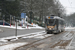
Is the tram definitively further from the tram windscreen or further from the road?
the road

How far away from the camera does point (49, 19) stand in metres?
32.8

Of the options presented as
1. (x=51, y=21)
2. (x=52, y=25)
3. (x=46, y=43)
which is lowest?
(x=46, y=43)

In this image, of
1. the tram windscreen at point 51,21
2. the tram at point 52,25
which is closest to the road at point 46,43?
the tram at point 52,25

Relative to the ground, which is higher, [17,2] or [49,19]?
[17,2]

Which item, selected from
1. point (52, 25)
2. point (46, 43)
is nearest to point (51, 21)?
point (52, 25)

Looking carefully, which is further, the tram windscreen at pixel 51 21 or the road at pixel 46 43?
the tram windscreen at pixel 51 21

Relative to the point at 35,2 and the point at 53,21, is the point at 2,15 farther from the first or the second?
the point at 53,21

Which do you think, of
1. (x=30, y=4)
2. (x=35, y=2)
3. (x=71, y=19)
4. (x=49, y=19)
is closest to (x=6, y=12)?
(x=30, y=4)

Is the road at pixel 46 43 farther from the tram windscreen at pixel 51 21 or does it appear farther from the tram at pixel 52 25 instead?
the tram windscreen at pixel 51 21

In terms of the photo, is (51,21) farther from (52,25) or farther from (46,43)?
(46,43)

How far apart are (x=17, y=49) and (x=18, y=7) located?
2114 inches

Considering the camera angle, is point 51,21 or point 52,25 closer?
point 52,25

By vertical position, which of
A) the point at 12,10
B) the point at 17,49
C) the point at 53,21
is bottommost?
the point at 17,49

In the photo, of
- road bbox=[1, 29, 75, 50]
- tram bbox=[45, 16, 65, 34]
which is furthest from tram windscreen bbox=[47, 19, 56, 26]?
road bbox=[1, 29, 75, 50]
